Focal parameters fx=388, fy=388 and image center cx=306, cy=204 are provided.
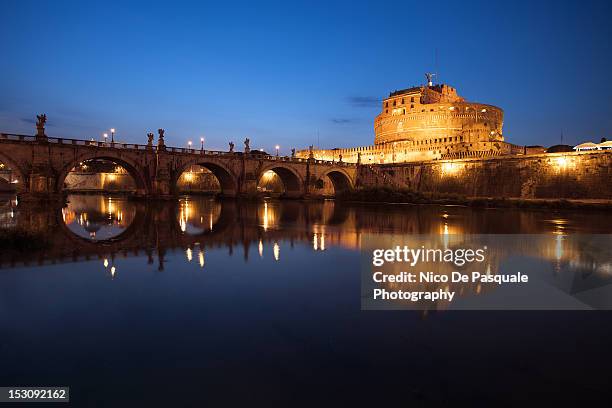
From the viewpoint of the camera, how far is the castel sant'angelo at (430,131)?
70750mm

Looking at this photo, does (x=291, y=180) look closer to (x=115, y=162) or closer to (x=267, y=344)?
(x=115, y=162)

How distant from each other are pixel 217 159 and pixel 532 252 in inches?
1641

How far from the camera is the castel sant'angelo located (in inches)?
2785

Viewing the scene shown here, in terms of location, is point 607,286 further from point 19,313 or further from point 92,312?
point 19,313

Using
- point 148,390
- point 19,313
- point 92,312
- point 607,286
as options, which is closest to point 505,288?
point 607,286

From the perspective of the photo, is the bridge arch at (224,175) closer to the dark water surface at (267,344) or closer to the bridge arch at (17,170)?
the bridge arch at (17,170)

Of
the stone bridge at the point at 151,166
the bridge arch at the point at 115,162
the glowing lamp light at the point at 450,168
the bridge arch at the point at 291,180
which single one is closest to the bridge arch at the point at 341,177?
the stone bridge at the point at 151,166

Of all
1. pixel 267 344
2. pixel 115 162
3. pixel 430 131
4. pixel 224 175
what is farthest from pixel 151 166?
pixel 430 131

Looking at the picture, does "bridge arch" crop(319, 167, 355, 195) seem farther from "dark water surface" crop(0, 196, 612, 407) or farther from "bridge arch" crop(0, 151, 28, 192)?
"dark water surface" crop(0, 196, 612, 407)

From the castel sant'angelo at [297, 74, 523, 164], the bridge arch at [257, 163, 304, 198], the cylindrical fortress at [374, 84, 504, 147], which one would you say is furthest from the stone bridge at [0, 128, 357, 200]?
the cylindrical fortress at [374, 84, 504, 147]

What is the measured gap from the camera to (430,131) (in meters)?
88.2

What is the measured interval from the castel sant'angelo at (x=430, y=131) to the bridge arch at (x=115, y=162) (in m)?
37.3

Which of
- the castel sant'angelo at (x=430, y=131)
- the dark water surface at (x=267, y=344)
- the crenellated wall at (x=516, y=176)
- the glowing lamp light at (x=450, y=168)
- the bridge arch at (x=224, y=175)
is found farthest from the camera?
the castel sant'angelo at (x=430, y=131)

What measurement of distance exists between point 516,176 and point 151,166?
44943 mm
